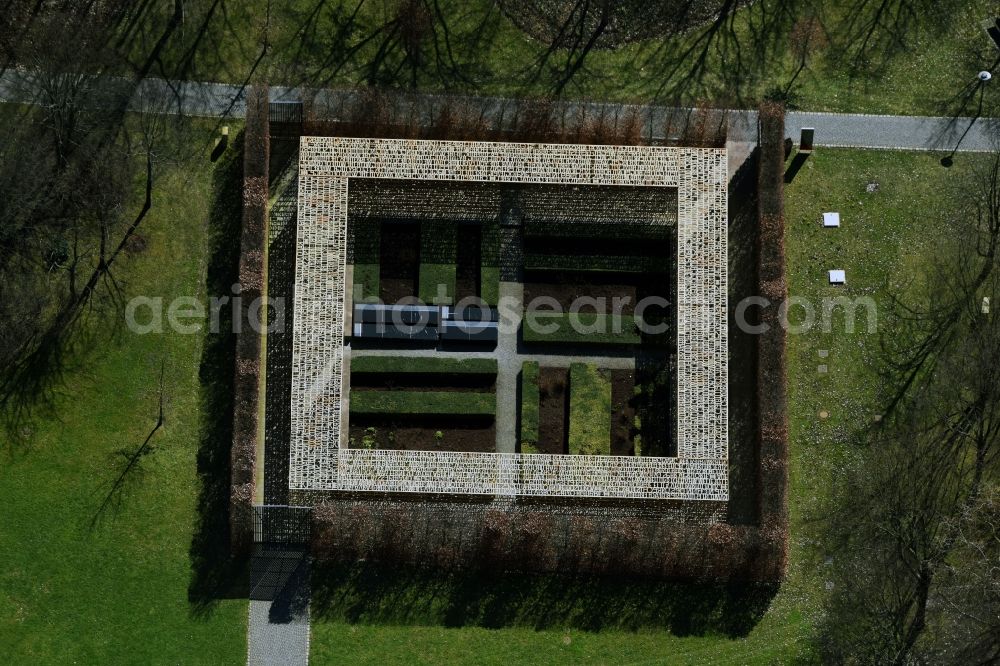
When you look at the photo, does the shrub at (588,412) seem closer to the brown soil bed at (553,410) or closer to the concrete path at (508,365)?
the brown soil bed at (553,410)

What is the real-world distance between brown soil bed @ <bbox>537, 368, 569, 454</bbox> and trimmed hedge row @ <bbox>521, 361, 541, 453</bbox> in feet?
0.79

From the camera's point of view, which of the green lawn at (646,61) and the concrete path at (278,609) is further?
the green lawn at (646,61)

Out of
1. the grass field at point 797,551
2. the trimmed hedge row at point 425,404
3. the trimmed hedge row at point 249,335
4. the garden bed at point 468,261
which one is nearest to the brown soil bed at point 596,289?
the garden bed at point 468,261

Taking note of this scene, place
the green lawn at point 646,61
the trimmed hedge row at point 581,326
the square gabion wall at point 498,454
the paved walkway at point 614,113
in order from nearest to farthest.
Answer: the square gabion wall at point 498,454
the trimmed hedge row at point 581,326
the paved walkway at point 614,113
the green lawn at point 646,61

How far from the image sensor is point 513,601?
92.1 feet

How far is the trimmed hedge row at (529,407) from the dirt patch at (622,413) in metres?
2.40

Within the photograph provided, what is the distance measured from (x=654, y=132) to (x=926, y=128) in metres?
8.69

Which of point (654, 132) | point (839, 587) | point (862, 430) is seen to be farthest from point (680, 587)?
point (654, 132)

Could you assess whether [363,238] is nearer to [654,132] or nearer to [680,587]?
[654,132]

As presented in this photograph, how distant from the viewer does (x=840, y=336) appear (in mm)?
29281

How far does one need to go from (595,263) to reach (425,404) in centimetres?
681

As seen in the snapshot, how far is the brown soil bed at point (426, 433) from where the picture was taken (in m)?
28.9

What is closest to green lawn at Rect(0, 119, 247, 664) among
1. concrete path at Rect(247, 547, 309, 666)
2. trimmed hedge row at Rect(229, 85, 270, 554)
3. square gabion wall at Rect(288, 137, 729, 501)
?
concrete path at Rect(247, 547, 309, 666)

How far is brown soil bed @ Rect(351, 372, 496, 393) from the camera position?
29.0m
